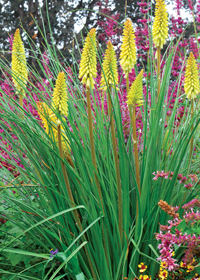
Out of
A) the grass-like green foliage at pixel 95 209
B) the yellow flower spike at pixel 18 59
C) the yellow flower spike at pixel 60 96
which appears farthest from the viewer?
the yellow flower spike at pixel 18 59

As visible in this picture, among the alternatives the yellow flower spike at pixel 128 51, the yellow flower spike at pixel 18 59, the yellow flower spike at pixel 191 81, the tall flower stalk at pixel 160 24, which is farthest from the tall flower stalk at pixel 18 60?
the yellow flower spike at pixel 191 81

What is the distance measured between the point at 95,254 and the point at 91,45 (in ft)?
3.67

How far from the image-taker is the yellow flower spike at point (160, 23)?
5.96ft

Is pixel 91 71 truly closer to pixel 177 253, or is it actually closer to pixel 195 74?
pixel 195 74

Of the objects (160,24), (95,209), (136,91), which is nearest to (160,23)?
(160,24)

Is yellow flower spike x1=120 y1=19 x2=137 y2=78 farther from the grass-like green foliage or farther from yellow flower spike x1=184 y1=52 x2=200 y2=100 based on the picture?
yellow flower spike x1=184 y1=52 x2=200 y2=100

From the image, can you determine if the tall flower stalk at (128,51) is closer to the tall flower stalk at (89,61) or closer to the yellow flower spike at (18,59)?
the tall flower stalk at (89,61)

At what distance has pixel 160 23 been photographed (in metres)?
1.84

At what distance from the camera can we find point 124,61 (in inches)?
62.7

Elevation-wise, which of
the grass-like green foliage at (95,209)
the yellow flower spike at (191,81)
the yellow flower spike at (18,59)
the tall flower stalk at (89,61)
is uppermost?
the yellow flower spike at (18,59)

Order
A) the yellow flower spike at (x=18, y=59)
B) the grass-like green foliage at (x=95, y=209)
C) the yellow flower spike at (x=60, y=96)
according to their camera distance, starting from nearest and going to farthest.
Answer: the yellow flower spike at (x=60, y=96) < the grass-like green foliage at (x=95, y=209) < the yellow flower spike at (x=18, y=59)

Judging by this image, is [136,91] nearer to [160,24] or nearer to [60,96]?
[60,96]

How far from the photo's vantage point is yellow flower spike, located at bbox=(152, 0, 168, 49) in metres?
1.82

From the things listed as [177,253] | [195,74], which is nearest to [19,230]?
[177,253]
